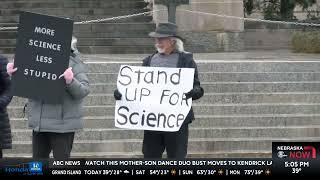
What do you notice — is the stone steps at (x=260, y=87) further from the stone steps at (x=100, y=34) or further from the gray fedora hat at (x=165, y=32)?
the stone steps at (x=100, y=34)

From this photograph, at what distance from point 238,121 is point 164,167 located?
537 centimetres

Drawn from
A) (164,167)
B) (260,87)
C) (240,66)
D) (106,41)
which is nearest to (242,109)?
(260,87)

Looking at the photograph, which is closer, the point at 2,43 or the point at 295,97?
the point at 295,97

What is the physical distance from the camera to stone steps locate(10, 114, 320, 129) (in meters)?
11.3

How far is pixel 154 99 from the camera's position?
803 centimetres

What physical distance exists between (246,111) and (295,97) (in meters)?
0.82

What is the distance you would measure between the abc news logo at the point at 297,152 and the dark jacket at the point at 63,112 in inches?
77.6

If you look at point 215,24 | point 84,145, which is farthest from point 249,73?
point 215,24

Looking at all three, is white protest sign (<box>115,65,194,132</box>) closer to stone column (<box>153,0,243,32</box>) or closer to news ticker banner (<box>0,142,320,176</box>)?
news ticker banner (<box>0,142,320,176</box>)

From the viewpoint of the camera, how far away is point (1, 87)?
25.2 ft

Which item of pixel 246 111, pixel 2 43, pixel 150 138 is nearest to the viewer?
pixel 150 138

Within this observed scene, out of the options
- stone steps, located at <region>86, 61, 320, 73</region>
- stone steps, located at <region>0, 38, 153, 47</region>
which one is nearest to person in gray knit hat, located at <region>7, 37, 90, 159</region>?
stone steps, located at <region>86, 61, 320, 73</region>

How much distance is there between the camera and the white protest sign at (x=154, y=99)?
26.1ft

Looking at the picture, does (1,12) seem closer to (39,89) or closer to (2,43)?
(2,43)
